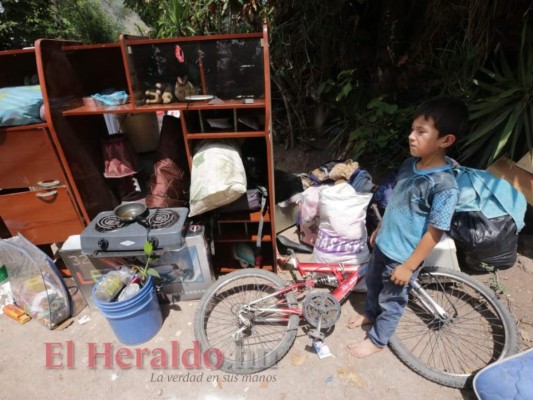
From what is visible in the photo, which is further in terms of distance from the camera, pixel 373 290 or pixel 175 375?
pixel 373 290

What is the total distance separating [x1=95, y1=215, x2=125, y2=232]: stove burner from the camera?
2.16 m

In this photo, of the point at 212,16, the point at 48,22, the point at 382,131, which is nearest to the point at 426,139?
the point at 382,131

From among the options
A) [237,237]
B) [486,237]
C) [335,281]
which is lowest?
[335,281]

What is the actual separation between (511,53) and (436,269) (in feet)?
8.16

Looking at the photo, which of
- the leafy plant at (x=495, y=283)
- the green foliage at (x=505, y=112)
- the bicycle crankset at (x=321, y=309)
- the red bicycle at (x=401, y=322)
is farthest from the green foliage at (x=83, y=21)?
the leafy plant at (x=495, y=283)

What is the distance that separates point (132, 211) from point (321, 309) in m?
1.61

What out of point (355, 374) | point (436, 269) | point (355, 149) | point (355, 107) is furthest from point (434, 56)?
point (355, 374)

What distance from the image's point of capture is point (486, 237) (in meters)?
2.30

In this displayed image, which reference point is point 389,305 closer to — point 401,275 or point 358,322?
point 401,275

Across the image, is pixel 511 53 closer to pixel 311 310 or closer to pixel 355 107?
pixel 355 107

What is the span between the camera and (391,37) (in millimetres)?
3553

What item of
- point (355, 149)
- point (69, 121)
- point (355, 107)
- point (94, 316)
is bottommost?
point (94, 316)

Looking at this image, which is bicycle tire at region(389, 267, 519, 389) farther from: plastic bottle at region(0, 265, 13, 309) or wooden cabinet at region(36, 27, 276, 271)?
plastic bottle at region(0, 265, 13, 309)

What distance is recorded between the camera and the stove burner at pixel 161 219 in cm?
218
